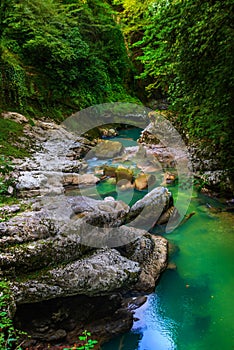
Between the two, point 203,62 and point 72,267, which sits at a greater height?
point 203,62

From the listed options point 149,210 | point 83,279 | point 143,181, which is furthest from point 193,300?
point 143,181

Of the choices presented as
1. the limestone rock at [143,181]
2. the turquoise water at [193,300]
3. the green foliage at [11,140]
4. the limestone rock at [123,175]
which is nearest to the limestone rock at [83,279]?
the turquoise water at [193,300]

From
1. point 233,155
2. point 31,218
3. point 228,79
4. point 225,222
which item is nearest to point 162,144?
point 225,222

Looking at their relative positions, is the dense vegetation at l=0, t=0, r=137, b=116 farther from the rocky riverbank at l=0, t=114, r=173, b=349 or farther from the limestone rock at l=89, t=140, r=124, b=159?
the rocky riverbank at l=0, t=114, r=173, b=349

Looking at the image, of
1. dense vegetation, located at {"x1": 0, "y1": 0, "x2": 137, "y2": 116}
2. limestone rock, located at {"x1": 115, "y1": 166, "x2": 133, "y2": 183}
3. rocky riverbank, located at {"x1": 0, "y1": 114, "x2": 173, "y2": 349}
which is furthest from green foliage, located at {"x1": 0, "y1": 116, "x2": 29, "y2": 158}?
rocky riverbank, located at {"x1": 0, "y1": 114, "x2": 173, "y2": 349}

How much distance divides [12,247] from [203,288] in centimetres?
285

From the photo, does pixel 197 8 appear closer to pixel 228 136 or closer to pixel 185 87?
pixel 185 87

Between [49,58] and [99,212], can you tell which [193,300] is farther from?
[49,58]

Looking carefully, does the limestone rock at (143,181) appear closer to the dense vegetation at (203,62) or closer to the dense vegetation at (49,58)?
the dense vegetation at (203,62)

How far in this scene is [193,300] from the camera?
4410 millimetres

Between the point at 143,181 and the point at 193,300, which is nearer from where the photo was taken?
the point at 193,300

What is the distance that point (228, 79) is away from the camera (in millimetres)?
4078

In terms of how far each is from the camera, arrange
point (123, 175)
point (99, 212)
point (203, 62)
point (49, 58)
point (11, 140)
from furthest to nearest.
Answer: point (49, 58) < point (11, 140) < point (123, 175) < point (99, 212) < point (203, 62)

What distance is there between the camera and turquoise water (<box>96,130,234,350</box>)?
3762 millimetres
